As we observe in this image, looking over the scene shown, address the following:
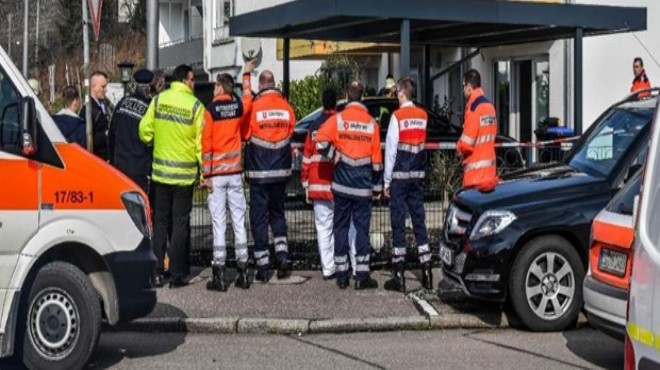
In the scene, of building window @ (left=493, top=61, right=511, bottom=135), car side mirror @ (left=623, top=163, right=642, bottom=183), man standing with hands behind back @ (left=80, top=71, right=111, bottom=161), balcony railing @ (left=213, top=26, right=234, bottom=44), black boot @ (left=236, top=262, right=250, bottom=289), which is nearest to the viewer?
car side mirror @ (left=623, top=163, right=642, bottom=183)

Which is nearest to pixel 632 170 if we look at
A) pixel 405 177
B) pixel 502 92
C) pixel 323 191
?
pixel 405 177

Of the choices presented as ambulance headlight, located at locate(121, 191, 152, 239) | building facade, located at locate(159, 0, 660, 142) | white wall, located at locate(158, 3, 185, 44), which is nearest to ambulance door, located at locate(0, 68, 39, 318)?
ambulance headlight, located at locate(121, 191, 152, 239)

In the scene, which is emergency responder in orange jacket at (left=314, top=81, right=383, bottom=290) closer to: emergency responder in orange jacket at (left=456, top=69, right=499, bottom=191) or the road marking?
the road marking

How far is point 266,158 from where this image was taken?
40.0 feet

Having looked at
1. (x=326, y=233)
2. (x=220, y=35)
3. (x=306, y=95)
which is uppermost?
(x=220, y=35)

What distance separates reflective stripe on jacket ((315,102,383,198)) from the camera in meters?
11.8

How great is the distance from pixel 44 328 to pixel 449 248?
4033mm

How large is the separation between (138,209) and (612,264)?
3.58 meters

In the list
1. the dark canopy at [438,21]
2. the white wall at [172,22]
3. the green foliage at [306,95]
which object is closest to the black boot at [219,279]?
the dark canopy at [438,21]

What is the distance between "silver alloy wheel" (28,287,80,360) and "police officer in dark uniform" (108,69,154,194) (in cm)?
413

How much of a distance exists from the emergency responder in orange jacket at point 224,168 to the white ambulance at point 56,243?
3.02 m

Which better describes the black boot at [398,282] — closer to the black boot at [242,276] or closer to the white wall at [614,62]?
the black boot at [242,276]

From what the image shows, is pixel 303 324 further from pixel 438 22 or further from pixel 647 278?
pixel 438 22

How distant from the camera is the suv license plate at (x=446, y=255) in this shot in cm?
1071
